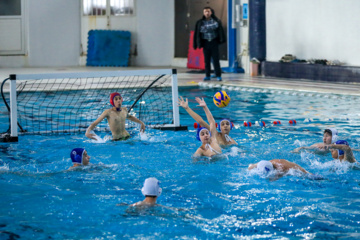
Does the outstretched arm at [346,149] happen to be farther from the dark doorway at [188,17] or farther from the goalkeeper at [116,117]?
the dark doorway at [188,17]

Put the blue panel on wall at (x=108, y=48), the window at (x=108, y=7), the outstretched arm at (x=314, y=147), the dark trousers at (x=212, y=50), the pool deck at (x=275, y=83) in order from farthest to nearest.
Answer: the window at (x=108, y=7), the blue panel on wall at (x=108, y=48), the dark trousers at (x=212, y=50), the pool deck at (x=275, y=83), the outstretched arm at (x=314, y=147)

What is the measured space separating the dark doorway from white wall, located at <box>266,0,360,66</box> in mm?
2018

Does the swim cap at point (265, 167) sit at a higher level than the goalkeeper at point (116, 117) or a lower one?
lower

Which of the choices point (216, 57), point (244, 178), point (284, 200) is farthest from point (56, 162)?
point (216, 57)

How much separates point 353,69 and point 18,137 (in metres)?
9.25

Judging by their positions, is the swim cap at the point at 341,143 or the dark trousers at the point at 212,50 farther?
the dark trousers at the point at 212,50

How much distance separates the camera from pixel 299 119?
10.4 meters

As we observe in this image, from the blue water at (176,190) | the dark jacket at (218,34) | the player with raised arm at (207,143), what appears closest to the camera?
the blue water at (176,190)

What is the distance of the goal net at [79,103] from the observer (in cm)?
878

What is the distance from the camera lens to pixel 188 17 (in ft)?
68.1

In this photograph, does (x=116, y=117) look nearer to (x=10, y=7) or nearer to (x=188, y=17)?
(x=188, y=17)

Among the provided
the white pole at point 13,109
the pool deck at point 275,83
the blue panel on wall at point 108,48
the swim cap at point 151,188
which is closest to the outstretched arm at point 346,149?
the swim cap at point 151,188

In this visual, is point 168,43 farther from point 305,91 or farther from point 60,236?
point 60,236

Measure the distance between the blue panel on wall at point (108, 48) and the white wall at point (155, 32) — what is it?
68cm
